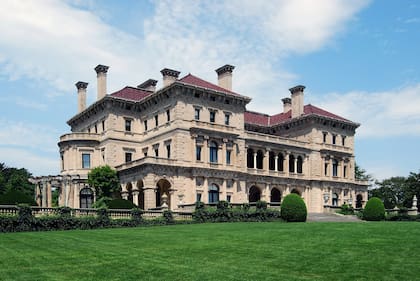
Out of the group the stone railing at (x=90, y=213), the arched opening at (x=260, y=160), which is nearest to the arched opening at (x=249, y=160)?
the arched opening at (x=260, y=160)

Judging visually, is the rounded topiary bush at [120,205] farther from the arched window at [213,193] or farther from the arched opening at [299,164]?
the arched opening at [299,164]

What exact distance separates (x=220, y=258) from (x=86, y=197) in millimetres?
41415

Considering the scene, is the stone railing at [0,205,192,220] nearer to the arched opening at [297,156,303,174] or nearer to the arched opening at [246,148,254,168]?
the arched opening at [246,148,254,168]

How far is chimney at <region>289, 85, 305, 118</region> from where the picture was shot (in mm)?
64625

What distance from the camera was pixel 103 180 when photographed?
51750 millimetres

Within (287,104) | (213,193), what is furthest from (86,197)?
(287,104)

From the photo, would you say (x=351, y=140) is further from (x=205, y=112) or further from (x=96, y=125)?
(x=96, y=125)

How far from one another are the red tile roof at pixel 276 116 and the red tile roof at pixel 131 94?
45.2 ft

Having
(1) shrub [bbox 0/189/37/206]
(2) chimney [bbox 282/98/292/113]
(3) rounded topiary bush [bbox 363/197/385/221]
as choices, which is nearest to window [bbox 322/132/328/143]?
(2) chimney [bbox 282/98/292/113]

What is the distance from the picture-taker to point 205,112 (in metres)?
53.5

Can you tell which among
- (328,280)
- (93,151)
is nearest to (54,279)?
(328,280)

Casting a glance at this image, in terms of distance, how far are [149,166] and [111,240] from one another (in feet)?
91.0

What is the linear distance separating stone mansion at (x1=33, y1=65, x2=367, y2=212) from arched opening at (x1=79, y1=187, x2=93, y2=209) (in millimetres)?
103

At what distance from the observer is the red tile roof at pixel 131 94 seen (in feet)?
188
